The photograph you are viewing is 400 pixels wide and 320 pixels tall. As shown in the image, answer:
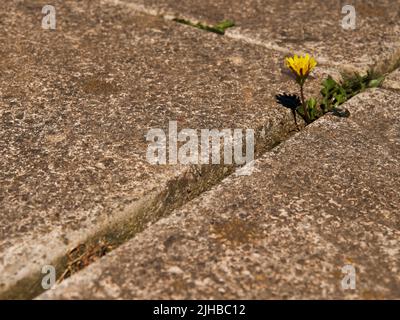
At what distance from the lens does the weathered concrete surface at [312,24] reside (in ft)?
9.10

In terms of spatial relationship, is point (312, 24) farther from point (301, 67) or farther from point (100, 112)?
point (100, 112)

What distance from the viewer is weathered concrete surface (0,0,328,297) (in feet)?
5.97

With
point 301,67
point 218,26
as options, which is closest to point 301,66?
point 301,67

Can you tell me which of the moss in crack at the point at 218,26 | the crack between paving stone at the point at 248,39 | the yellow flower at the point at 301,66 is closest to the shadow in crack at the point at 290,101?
the yellow flower at the point at 301,66

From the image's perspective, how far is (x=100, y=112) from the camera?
2305 mm

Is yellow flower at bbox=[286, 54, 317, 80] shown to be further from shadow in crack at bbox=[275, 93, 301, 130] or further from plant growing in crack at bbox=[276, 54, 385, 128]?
shadow in crack at bbox=[275, 93, 301, 130]

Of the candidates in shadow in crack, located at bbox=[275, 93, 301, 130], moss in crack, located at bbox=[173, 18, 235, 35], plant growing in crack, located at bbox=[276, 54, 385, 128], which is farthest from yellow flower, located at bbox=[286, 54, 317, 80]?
moss in crack, located at bbox=[173, 18, 235, 35]

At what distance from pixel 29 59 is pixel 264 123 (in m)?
0.99

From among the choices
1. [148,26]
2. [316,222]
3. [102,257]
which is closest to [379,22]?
[148,26]

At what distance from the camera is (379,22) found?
9.98ft

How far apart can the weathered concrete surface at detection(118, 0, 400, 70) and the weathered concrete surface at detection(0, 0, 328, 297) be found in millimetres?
123

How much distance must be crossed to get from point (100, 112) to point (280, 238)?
846mm

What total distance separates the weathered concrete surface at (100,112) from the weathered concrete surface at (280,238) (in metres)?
0.12

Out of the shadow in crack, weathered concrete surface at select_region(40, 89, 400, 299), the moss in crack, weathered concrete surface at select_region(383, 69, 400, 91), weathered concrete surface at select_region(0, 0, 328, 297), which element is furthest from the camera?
the moss in crack
